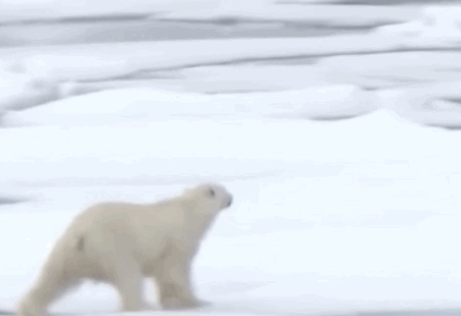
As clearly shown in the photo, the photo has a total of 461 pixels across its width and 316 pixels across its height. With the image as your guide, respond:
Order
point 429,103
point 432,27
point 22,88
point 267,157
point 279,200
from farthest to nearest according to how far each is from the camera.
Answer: point 432,27, point 22,88, point 429,103, point 267,157, point 279,200

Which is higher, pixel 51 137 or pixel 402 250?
pixel 51 137

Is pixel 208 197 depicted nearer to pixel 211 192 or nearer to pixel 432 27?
pixel 211 192

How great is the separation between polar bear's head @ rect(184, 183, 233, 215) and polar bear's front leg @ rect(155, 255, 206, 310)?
87mm

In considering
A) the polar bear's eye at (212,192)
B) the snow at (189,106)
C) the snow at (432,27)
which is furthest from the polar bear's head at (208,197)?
the snow at (432,27)

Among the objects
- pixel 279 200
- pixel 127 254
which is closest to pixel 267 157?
pixel 279 200

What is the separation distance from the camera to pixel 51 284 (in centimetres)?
137

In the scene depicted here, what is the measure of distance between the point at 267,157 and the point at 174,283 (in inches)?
41.2

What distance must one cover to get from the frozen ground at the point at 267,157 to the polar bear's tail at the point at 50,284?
0.28 feet

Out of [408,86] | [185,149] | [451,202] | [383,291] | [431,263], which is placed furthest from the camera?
[408,86]

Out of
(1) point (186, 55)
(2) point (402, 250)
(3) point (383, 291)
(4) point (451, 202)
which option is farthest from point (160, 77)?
(3) point (383, 291)

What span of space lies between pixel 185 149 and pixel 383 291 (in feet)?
3.31

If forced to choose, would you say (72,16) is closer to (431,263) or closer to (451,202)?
(451,202)

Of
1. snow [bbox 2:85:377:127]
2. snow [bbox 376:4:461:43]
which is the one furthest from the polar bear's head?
snow [bbox 376:4:461:43]

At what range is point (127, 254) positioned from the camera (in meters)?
1.36
